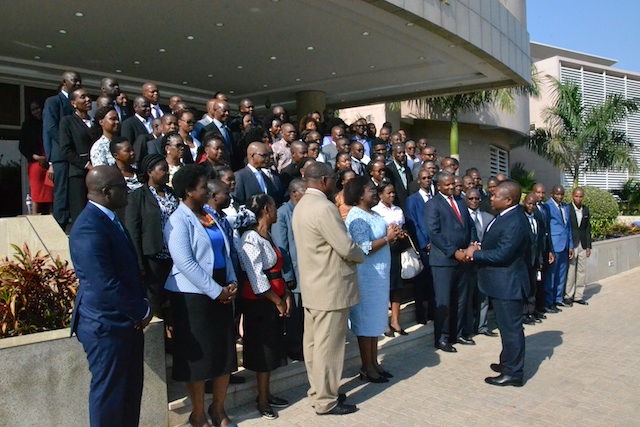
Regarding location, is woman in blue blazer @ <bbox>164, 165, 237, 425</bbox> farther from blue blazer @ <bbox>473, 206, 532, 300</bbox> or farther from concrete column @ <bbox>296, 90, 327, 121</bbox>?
concrete column @ <bbox>296, 90, 327, 121</bbox>

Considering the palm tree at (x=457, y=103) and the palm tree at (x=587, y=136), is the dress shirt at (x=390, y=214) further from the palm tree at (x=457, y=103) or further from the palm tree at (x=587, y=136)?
the palm tree at (x=587, y=136)

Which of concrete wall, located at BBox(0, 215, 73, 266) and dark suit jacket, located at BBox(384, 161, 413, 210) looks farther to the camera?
dark suit jacket, located at BBox(384, 161, 413, 210)

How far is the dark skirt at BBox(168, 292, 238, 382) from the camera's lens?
158 inches

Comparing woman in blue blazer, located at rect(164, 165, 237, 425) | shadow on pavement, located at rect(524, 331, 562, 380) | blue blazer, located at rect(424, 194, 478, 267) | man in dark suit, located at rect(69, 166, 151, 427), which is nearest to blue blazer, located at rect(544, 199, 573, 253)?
shadow on pavement, located at rect(524, 331, 562, 380)

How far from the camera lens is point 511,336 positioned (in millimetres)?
5422

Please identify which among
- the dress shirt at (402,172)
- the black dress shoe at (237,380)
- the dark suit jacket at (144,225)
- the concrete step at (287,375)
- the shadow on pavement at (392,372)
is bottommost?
the shadow on pavement at (392,372)

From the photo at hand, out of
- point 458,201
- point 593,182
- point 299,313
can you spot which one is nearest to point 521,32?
point 458,201

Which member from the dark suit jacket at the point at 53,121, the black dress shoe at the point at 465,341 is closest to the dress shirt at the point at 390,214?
the black dress shoe at the point at 465,341

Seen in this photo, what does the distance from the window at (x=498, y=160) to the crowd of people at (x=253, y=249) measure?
19.2m

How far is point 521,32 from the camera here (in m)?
13.4

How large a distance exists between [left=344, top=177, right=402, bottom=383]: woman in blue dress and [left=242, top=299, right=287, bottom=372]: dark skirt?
1.11 m

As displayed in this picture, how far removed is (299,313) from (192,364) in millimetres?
1782

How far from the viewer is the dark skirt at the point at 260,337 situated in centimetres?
451

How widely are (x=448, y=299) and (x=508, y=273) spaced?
49.1 inches
